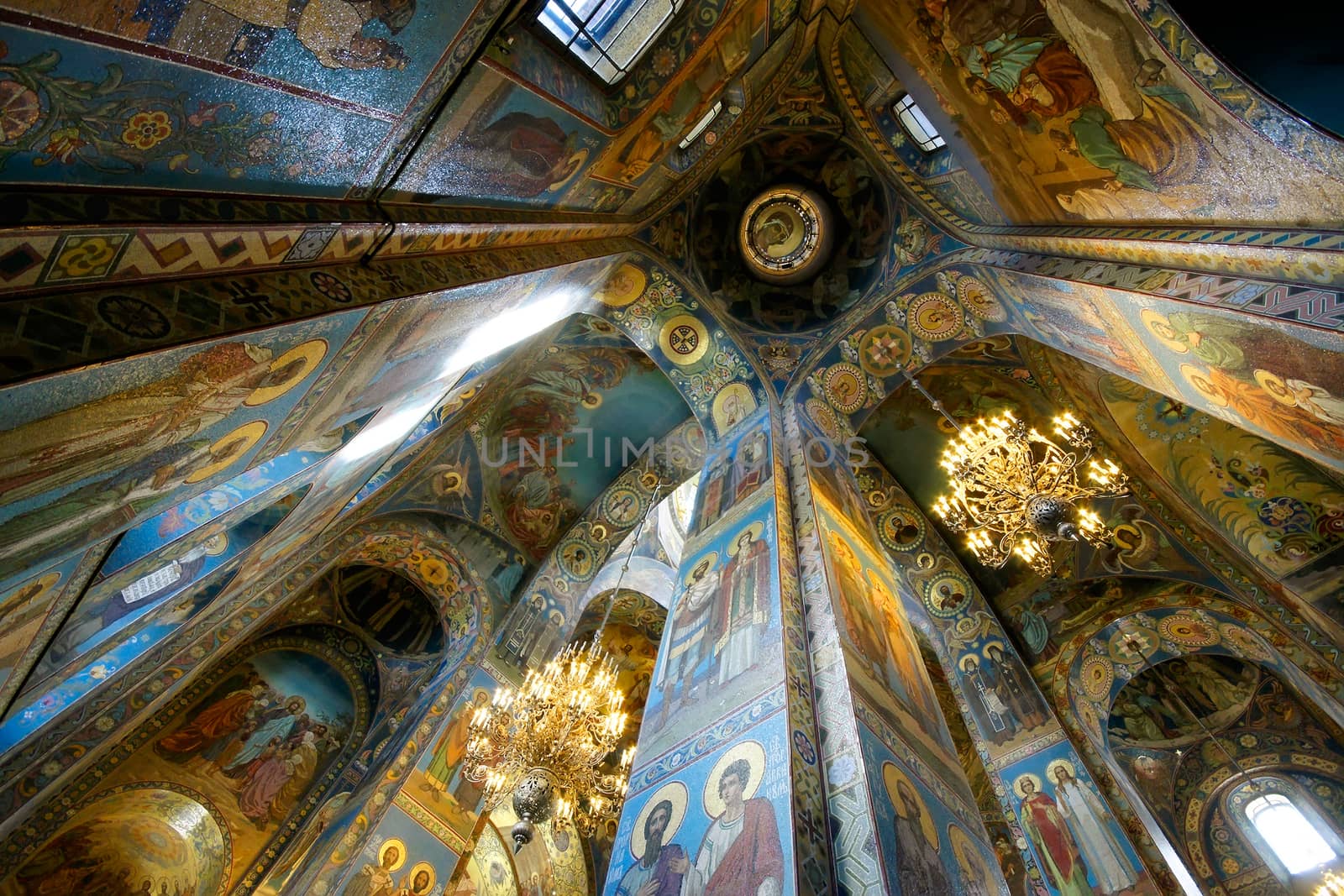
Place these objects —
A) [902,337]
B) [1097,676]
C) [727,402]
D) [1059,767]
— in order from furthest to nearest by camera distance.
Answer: [727,402] < [902,337] < [1097,676] < [1059,767]

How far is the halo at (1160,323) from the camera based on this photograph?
16.1ft

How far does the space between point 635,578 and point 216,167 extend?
9570 mm

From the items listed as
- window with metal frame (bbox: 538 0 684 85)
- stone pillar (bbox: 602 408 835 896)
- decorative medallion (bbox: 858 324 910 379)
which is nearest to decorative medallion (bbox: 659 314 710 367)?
decorative medallion (bbox: 858 324 910 379)

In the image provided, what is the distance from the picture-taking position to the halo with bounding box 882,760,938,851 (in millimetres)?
3963

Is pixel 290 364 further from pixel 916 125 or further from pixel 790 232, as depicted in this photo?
pixel 916 125

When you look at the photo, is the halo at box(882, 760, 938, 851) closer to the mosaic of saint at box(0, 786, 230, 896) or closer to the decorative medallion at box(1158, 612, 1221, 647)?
the decorative medallion at box(1158, 612, 1221, 647)

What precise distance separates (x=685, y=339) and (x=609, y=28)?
4.66m

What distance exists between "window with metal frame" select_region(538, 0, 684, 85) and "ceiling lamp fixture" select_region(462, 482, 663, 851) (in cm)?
588

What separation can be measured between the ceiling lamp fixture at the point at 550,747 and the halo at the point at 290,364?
3974 mm

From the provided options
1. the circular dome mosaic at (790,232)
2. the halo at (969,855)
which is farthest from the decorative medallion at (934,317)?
the halo at (969,855)

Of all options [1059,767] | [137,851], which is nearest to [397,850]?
[137,851]

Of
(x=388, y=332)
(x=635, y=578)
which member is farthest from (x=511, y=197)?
(x=635, y=578)

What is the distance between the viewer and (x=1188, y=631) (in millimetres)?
8859

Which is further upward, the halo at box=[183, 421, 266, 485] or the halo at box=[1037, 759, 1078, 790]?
the halo at box=[1037, 759, 1078, 790]
